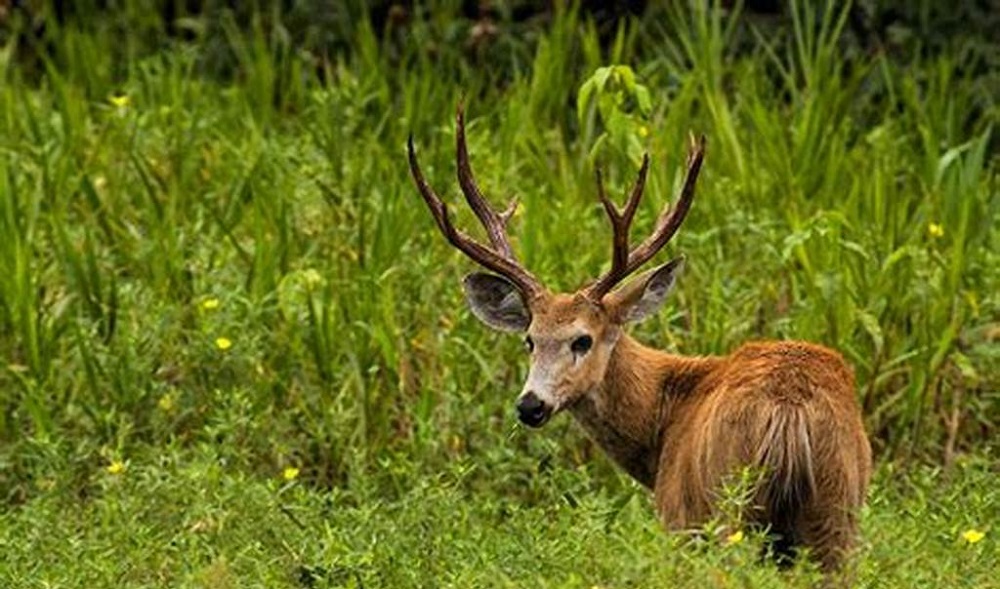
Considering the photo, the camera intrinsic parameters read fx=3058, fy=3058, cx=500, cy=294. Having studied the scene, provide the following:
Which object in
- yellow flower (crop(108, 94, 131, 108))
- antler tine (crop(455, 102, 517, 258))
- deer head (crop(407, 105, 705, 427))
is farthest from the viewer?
yellow flower (crop(108, 94, 131, 108))

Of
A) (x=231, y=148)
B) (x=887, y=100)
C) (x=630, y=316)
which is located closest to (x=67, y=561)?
(x=630, y=316)

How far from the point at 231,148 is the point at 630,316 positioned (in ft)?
9.72

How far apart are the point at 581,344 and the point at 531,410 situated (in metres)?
0.27

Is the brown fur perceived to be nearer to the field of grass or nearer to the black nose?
the field of grass

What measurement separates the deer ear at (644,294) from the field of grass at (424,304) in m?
0.48

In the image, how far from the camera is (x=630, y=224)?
736 centimetres

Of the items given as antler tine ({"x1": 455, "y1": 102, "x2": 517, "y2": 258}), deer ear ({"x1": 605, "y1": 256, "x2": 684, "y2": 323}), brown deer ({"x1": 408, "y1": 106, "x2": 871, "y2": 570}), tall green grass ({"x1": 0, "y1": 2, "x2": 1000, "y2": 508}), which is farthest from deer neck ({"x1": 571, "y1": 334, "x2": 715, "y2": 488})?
tall green grass ({"x1": 0, "y1": 2, "x2": 1000, "y2": 508})

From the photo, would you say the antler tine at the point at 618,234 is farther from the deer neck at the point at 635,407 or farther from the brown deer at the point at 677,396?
the deer neck at the point at 635,407

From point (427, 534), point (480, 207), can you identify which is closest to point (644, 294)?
point (480, 207)

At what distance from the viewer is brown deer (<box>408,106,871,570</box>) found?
6.70 meters

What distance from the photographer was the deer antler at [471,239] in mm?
7379

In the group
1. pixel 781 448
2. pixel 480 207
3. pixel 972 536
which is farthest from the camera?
pixel 480 207

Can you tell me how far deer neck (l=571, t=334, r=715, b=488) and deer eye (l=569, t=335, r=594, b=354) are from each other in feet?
0.52

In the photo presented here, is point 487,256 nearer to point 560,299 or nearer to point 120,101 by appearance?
point 560,299
